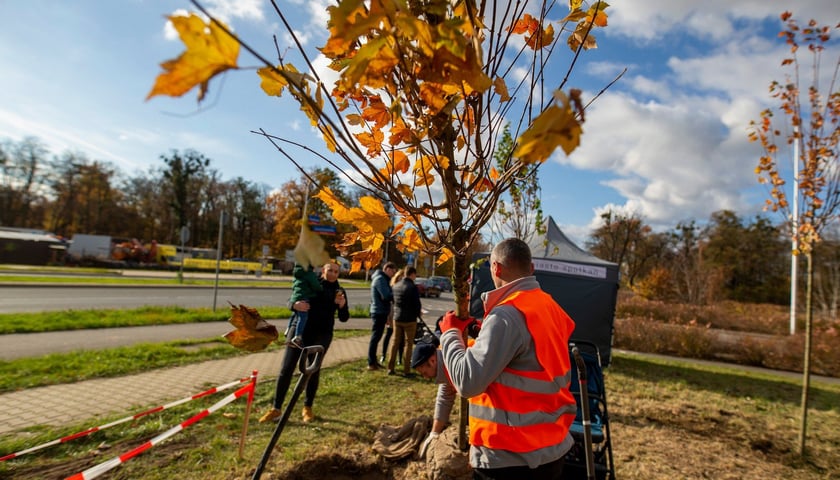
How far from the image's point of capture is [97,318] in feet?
30.2

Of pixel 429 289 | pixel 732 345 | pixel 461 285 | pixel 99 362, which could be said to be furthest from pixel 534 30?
pixel 429 289

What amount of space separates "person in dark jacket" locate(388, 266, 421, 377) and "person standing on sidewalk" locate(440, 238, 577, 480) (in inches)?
185

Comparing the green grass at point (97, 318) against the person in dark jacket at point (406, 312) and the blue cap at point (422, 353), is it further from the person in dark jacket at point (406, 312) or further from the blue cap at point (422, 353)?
the blue cap at point (422, 353)

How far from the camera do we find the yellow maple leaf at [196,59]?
722mm

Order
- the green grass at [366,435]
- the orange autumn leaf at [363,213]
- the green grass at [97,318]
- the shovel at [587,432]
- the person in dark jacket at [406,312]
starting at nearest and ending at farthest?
the orange autumn leaf at [363,213], the shovel at [587,432], the green grass at [366,435], the person in dark jacket at [406,312], the green grass at [97,318]

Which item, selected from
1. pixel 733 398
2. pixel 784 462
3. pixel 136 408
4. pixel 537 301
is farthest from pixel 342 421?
Result: pixel 733 398

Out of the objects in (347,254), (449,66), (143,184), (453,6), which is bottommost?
(347,254)

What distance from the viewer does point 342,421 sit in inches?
168

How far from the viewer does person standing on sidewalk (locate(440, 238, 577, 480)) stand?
1.63 m

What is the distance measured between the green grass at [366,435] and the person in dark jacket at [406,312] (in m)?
0.48

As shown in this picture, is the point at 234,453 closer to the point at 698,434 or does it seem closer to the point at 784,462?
the point at 698,434

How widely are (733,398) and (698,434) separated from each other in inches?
104

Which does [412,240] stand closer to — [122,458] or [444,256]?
[444,256]

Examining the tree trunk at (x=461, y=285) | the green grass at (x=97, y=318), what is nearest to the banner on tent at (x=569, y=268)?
the tree trunk at (x=461, y=285)
